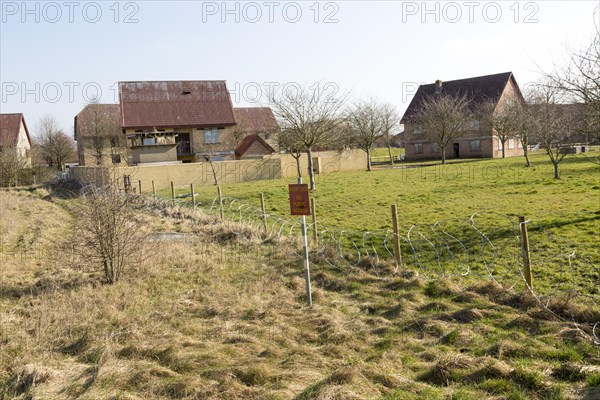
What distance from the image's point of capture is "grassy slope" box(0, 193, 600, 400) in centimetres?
504

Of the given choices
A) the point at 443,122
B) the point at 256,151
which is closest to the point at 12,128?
the point at 256,151

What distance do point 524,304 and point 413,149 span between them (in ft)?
179

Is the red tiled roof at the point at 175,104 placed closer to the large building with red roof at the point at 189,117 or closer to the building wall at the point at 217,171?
the large building with red roof at the point at 189,117

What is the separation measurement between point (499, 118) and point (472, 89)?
1315 centimetres

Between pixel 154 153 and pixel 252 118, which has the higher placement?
pixel 252 118

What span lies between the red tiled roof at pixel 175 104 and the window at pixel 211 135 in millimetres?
513

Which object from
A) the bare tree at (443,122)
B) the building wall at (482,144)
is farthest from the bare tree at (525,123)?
the building wall at (482,144)

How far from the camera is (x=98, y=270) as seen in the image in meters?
10.6

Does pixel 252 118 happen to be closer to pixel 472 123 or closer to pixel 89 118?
pixel 89 118

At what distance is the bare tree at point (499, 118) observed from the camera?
44781 millimetres

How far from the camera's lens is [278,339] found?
6414mm

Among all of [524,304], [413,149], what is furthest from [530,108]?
[524,304]

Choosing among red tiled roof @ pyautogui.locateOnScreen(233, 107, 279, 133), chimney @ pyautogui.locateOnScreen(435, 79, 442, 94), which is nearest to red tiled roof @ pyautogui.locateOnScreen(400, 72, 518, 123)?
chimney @ pyautogui.locateOnScreen(435, 79, 442, 94)

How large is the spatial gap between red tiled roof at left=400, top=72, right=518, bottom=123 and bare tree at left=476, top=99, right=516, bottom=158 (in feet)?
10.2
